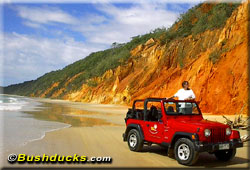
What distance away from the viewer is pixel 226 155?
277 inches

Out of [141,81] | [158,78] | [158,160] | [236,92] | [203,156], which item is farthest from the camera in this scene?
[141,81]

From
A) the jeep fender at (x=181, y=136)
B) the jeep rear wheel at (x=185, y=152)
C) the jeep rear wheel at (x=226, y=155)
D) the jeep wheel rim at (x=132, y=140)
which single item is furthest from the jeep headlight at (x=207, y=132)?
the jeep wheel rim at (x=132, y=140)

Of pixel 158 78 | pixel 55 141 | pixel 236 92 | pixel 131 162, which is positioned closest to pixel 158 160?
pixel 131 162

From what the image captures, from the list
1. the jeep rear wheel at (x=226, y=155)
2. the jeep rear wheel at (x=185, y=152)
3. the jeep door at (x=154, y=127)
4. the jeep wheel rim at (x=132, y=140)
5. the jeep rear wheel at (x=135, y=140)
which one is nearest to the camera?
the jeep rear wheel at (x=185, y=152)

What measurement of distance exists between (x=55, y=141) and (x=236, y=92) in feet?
52.1

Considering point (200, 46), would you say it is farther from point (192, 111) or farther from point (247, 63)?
point (192, 111)

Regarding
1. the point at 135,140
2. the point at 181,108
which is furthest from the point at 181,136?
the point at 135,140

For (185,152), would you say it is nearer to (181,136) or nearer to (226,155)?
(181,136)

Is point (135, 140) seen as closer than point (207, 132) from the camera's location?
No

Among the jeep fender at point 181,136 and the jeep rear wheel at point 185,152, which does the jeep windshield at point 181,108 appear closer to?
the jeep fender at point 181,136

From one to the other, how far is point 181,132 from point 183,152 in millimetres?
481

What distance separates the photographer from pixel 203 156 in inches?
301

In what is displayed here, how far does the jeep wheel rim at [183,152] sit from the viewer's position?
648 cm

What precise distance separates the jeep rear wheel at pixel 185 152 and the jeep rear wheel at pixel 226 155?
123 centimetres
